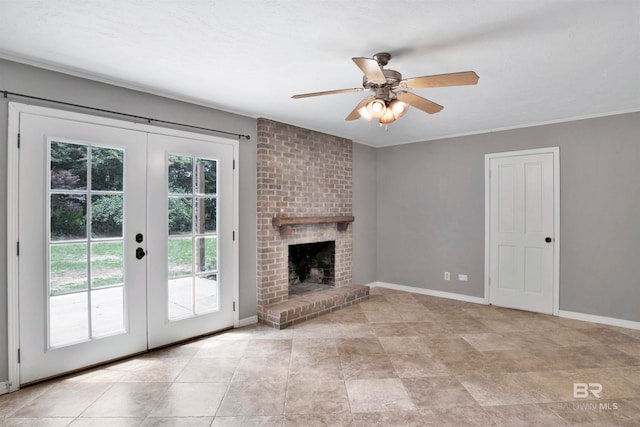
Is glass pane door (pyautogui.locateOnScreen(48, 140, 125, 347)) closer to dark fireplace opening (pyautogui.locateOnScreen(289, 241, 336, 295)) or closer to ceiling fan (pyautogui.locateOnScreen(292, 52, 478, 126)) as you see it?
ceiling fan (pyautogui.locateOnScreen(292, 52, 478, 126))

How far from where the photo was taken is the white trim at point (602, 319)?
387 cm

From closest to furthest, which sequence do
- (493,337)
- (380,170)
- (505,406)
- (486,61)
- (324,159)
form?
(505,406), (486,61), (493,337), (324,159), (380,170)

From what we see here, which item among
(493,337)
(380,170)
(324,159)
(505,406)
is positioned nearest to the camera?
(505,406)

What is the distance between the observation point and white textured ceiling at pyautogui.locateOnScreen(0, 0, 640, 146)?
1.91 meters

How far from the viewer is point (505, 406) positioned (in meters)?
2.34

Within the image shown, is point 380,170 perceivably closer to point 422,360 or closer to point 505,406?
point 422,360

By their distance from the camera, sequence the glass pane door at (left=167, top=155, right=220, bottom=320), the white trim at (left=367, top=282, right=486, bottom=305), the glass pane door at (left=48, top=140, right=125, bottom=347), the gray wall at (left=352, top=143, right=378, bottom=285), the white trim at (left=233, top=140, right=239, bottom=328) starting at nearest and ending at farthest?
the glass pane door at (left=48, top=140, right=125, bottom=347)
the glass pane door at (left=167, top=155, right=220, bottom=320)
the white trim at (left=233, top=140, right=239, bottom=328)
the white trim at (left=367, top=282, right=486, bottom=305)
the gray wall at (left=352, top=143, right=378, bottom=285)

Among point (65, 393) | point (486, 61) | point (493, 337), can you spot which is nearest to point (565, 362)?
point (493, 337)

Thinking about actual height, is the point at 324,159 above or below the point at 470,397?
above

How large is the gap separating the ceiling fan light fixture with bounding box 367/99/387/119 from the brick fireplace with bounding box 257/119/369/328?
6.46ft

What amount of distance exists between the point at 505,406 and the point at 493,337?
Result: 1.38m

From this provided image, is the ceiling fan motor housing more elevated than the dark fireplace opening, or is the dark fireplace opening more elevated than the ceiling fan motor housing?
the ceiling fan motor housing

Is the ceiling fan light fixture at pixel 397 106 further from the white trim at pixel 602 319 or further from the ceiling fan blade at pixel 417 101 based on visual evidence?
the white trim at pixel 602 319

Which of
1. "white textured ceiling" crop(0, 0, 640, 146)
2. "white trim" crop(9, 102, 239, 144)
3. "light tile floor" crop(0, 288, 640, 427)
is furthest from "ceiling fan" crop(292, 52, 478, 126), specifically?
"light tile floor" crop(0, 288, 640, 427)
